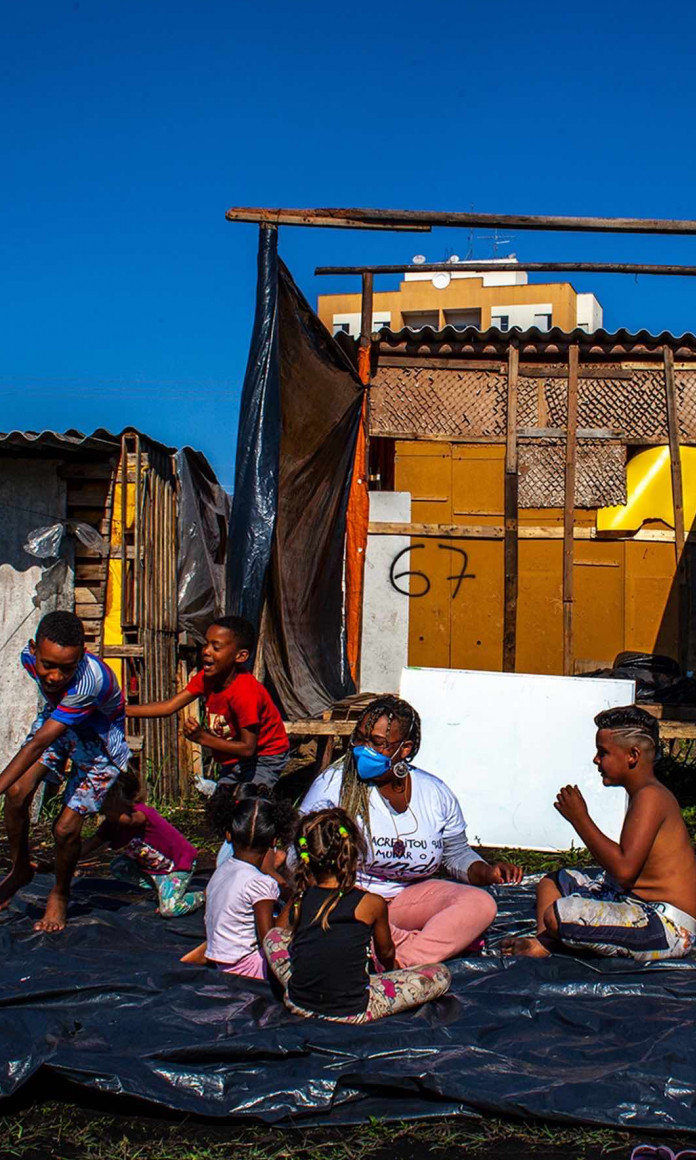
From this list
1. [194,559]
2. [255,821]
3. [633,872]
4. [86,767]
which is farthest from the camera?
[194,559]

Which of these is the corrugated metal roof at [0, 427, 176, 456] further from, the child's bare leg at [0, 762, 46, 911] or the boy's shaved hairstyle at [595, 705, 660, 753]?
Answer: the boy's shaved hairstyle at [595, 705, 660, 753]

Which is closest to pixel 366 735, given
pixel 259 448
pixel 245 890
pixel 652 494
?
pixel 245 890

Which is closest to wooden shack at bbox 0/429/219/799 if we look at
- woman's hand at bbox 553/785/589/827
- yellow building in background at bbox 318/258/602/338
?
woman's hand at bbox 553/785/589/827

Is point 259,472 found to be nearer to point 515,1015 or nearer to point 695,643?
point 515,1015

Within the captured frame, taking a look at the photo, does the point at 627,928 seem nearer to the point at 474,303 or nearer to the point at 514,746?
the point at 514,746

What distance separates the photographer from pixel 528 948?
4594mm

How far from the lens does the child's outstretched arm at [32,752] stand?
470cm

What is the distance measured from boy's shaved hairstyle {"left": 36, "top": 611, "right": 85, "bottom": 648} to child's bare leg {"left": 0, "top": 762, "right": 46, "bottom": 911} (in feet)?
2.07

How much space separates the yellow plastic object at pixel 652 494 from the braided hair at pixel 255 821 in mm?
6785

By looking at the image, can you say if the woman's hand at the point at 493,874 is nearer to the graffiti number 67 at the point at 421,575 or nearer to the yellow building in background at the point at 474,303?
Result: the graffiti number 67 at the point at 421,575

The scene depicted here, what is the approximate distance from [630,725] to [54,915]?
260cm

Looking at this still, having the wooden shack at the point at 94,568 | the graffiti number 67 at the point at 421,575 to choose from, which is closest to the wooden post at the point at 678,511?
the graffiti number 67 at the point at 421,575

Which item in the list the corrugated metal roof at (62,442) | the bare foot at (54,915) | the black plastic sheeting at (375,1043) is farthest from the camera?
the corrugated metal roof at (62,442)

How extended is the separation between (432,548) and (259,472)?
402cm
